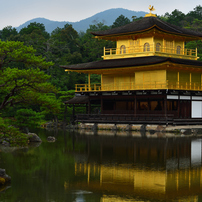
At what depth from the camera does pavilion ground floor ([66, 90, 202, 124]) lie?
147ft

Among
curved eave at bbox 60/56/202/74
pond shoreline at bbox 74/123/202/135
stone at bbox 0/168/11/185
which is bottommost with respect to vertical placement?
pond shoreline at bbox 74/123/202/135

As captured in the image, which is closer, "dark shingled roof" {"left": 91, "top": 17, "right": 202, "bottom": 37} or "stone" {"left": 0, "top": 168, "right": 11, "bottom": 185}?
"stone" {"left": 0, "top": 168, "right": 11, "bottom": 185}

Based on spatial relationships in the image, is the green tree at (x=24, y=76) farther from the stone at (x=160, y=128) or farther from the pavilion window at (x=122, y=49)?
the pavilion window at (x=122, y=49)

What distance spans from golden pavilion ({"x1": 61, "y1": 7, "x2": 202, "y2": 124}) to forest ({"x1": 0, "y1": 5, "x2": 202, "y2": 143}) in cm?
651

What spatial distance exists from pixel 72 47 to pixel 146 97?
4739cm

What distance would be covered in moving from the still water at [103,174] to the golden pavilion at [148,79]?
18552 millimetres

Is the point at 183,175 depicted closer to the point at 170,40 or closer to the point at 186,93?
the point at 186,93

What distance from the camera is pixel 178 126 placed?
4347 centimetres

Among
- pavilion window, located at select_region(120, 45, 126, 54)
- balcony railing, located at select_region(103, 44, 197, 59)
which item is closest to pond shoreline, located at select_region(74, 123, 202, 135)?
balcony railing, located at select_region(103, 44, 197, 59)

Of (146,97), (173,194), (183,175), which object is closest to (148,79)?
(146,97)

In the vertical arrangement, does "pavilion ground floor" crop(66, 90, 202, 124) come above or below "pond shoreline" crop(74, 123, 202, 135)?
above

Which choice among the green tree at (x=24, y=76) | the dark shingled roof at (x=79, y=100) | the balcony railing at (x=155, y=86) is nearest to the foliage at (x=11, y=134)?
the green tree at (x=24, y=76)

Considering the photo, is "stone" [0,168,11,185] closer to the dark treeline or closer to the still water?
the still water

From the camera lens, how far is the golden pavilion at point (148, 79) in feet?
149
